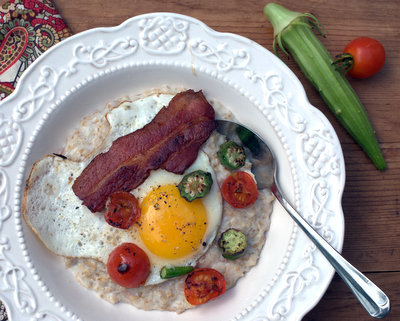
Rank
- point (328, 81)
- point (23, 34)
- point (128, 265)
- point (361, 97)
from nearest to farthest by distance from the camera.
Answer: point (128, 265) < point (23, 34) < point (328, 81) < point (361, 97)

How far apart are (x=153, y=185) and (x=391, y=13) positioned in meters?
3.40

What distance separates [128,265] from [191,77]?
1959 millimetres

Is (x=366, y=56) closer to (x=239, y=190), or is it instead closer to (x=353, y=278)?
(x=239, y=190)

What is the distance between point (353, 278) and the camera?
3109 millimetres

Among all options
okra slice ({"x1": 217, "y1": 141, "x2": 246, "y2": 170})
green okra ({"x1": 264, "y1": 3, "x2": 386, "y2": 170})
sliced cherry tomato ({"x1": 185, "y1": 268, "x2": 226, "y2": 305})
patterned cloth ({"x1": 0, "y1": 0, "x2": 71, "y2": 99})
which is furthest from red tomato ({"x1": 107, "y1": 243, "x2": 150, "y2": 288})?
green okra ({"x1": 264, "y1": 3, "x2": 386, "y2": 170})

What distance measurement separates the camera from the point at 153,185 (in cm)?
362

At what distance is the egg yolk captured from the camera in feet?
11.5

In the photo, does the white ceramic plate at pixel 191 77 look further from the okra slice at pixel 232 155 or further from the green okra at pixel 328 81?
the green okra at pixel 328 81

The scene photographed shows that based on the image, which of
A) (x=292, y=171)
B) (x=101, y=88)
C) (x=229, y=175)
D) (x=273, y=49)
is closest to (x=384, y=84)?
(x=273, y=49)

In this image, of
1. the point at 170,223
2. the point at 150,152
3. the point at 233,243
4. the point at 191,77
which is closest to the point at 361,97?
the point at 191,77

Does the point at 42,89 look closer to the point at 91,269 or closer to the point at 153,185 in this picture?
the point at 153,185

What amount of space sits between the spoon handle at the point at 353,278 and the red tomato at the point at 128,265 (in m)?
1.50

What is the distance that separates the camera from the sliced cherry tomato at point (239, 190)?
371 centimetres

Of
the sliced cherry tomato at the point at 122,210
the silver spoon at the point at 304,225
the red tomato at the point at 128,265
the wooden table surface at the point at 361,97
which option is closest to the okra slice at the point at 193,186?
the sliced cherry tomato at the point at 122,210
